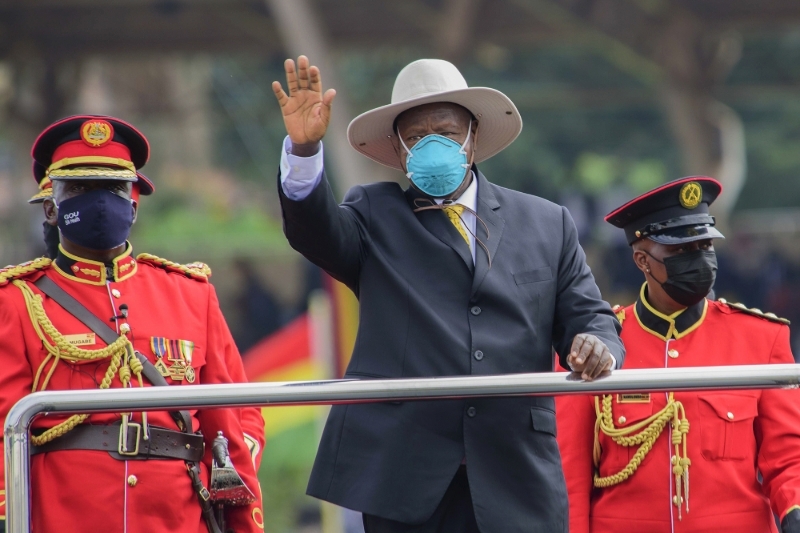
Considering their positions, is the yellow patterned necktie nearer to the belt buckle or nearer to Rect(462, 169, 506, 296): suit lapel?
Rect(462, 169, 506, 296): suit lapel

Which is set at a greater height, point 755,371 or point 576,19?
point 576,19

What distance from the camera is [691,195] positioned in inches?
164

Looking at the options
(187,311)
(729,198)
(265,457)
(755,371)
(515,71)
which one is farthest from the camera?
(515,71)

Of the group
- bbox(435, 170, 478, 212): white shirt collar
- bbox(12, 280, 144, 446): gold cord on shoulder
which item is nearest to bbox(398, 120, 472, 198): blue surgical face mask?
bbox(435, 170, 478, 212): white shirt collar

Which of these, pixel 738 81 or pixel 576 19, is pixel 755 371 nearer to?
pixel 576 19

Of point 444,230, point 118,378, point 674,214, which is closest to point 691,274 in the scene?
point 674,214

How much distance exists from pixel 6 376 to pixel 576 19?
273 inches

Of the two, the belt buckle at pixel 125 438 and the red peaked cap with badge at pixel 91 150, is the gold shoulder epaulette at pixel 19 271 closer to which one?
the red peaked cap with badge at pixel 91 150

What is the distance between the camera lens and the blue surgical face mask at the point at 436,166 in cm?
354

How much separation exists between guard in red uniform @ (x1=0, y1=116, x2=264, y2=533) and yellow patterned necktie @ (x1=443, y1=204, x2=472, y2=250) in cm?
80

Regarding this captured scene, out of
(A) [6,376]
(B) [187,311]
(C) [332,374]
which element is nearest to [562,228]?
(B) [187,311]

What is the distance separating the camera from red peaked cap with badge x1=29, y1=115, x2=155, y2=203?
12.4 feet

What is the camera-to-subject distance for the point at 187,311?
12.7 ft

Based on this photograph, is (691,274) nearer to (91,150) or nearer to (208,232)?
(91,150)
